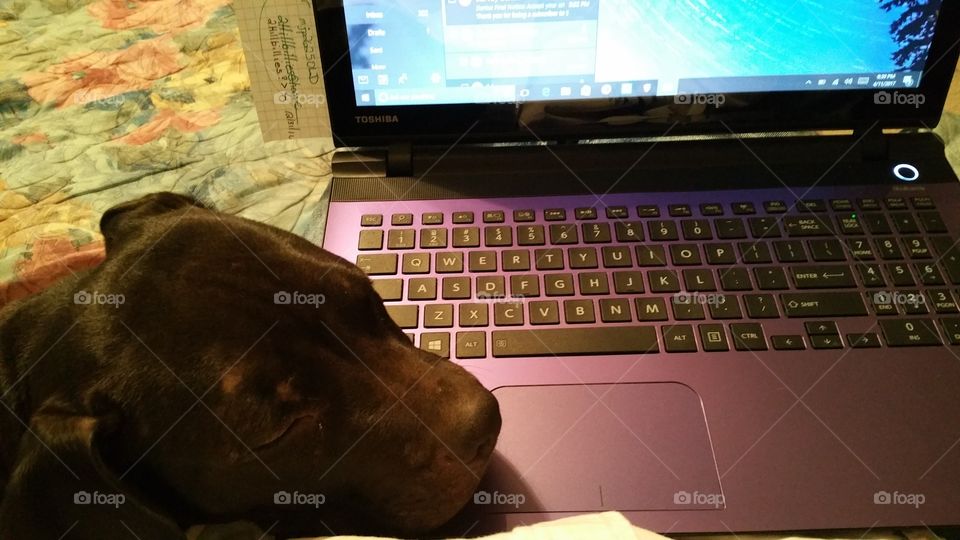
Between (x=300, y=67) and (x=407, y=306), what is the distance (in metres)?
0.43

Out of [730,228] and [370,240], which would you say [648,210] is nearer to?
[730,228]

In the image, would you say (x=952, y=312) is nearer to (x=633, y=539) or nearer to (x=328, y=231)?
(x=633, y=539)

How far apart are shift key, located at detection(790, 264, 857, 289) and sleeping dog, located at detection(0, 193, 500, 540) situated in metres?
0.45

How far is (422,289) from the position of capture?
2.90ft

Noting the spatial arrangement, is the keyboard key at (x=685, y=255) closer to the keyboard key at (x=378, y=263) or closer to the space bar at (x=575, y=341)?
the space bar at (x=575, y=341)

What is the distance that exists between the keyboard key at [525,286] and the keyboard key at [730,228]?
0.27 meters

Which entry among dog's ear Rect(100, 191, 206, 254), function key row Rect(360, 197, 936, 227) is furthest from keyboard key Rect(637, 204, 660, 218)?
dog's ear Rect(100, 191, 206, 254)

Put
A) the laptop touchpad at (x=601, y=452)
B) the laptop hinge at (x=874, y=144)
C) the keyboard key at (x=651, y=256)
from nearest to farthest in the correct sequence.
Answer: the laptop touchpad at (x=601, y=452), the keyboard key at (x=651, y=256), the laptop hinge at (x=874, y=144)

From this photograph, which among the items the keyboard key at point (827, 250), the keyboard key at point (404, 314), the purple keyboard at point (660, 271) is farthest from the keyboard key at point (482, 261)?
the keyboard key at point (827, 250)

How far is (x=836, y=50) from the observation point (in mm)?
958

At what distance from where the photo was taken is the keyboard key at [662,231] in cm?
94

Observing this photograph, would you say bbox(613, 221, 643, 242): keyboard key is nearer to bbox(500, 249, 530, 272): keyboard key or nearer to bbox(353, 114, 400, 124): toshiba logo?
bbox(500, 249, 530, 272): keyboard key

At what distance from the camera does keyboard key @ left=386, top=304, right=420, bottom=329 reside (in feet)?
2.77

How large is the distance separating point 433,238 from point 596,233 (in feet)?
0.74
